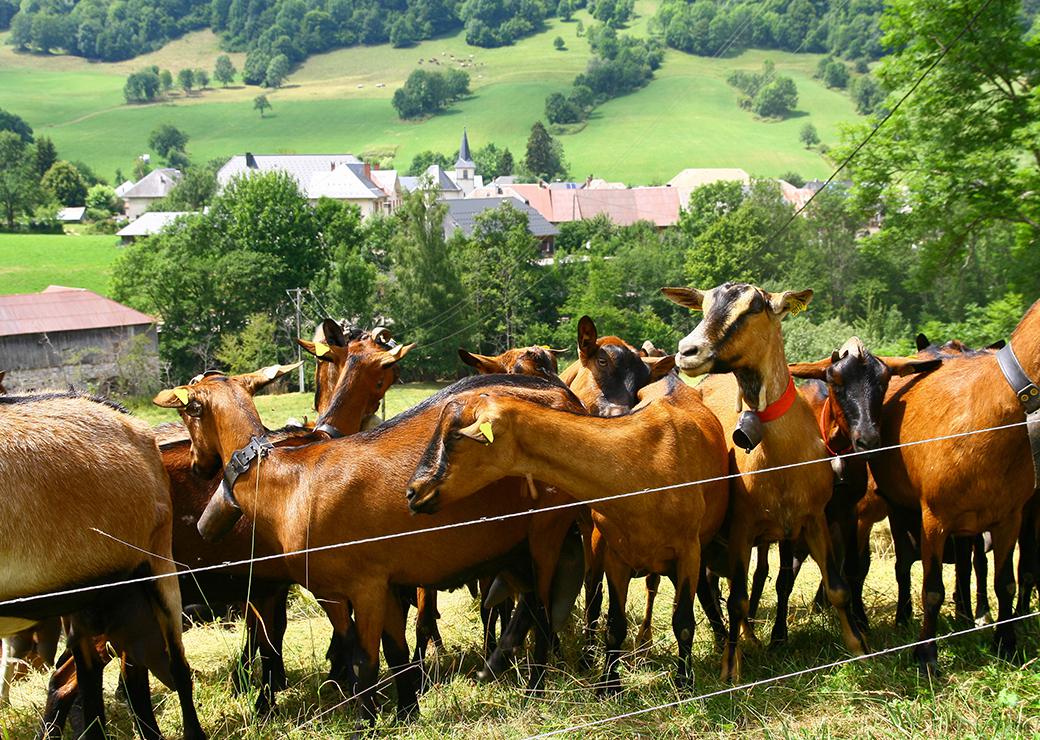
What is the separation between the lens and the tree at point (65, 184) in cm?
11844

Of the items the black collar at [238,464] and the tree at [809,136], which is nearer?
the black collar at [238,464]

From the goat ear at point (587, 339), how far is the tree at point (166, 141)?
14451cm

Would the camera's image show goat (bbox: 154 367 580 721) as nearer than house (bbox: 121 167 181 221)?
Yes

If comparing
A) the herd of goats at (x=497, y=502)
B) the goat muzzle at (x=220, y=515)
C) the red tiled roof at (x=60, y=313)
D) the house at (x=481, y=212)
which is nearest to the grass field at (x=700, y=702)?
the herd of goats at (x=497, y=502)

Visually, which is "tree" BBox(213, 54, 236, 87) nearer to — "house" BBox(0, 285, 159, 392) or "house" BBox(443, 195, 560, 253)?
"house" BBox(443, 195, 560, 253)

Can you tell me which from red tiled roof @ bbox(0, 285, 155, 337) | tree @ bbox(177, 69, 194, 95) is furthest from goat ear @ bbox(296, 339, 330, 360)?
tree @ bbox(177, 69, 194, 95)

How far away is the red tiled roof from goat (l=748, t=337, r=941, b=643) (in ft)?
183

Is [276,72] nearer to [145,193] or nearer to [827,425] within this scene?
[145,193]

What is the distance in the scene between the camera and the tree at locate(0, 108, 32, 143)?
130875 millimetres

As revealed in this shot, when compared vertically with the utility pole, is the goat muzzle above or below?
above

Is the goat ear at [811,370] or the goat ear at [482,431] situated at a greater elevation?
the goat ear at [482,431]

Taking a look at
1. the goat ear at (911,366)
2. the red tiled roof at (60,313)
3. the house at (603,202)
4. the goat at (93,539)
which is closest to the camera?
the goat at (93,539)

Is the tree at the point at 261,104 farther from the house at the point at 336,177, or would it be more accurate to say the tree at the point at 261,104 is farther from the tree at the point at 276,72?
the house at the point at 336,177

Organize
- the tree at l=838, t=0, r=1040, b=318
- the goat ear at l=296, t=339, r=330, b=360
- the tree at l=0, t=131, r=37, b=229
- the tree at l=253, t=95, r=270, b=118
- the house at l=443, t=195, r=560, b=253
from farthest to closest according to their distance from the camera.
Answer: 1. the tree at l=253, t=95, r=270, b=118
2. the tree at l=0, t=131, r=37, b=229
3. the house at l=443, t=195, r=560, b=253
4. the tree at l=838, t=0, r=1040, b=318
5. the goat ear at l=296, t=339, r=330, b=360
